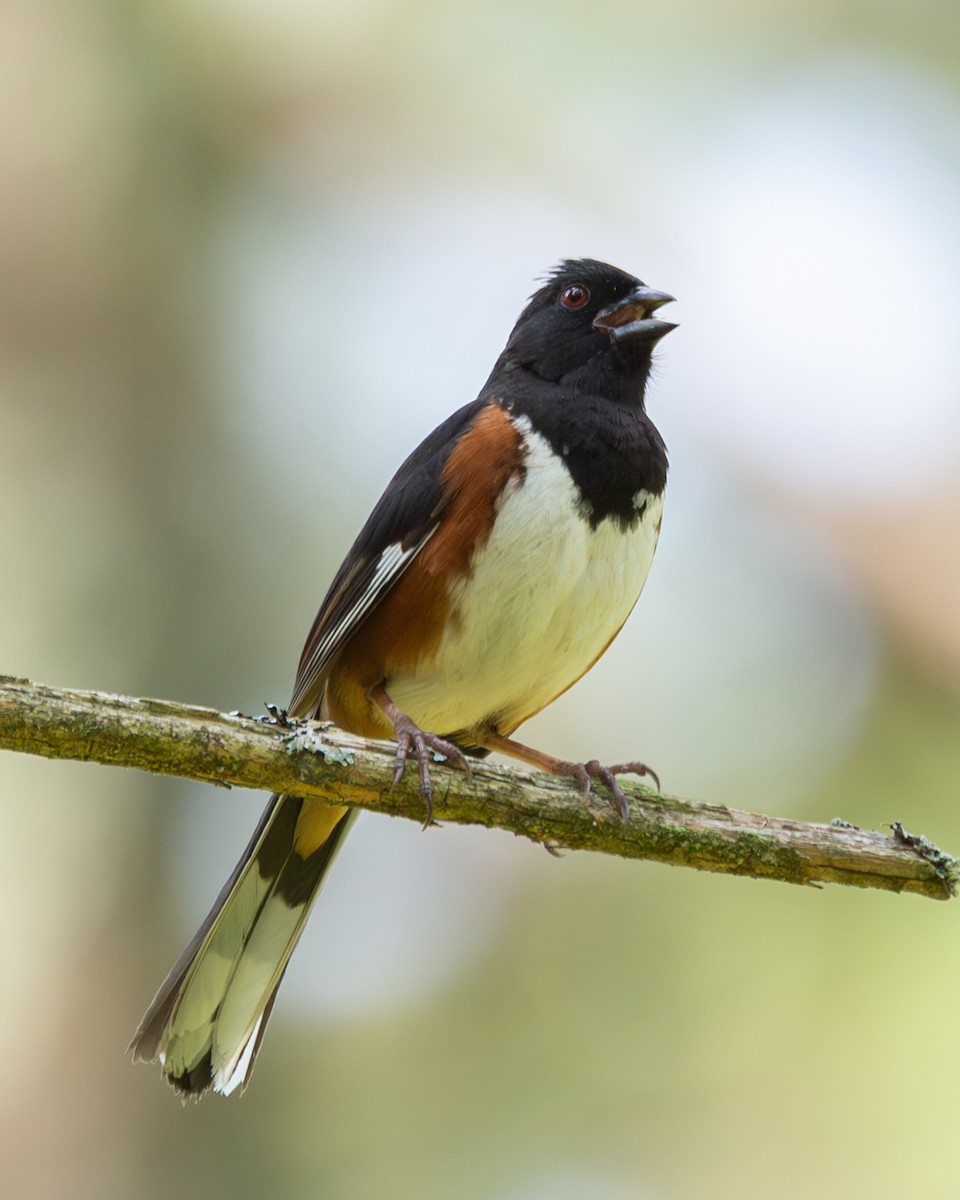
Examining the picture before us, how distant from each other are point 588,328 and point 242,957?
6.64 ft

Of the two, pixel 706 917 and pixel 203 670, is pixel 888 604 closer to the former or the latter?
pixel 706 917

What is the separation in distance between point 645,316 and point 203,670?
2.03m

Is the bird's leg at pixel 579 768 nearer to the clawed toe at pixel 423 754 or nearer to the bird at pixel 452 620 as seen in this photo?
the bird at pixel 452 620

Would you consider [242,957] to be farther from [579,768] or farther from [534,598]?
[534,598]

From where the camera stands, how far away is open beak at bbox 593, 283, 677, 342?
11.9 feet

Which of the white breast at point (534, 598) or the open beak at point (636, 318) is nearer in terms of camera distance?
the white breast at point (534, 598)

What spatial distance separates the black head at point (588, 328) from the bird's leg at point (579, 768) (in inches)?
40.7

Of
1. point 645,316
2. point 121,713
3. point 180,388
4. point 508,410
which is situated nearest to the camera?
point 121,713

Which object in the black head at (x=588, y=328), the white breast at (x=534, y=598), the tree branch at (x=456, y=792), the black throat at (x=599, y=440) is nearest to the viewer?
the tree branch at (x=456, y=792)

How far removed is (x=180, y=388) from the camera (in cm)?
518

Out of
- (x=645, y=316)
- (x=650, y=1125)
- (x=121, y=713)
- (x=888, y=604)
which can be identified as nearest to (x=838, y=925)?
(x=650, y=1125)

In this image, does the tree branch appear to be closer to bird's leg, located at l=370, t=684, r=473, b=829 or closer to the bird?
bird's leg, located at l=370, t=684, r=473, b=829

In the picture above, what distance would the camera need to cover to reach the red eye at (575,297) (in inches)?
150

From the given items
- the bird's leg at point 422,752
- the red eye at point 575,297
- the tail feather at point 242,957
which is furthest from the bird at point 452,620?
the red eye at point 575,297
